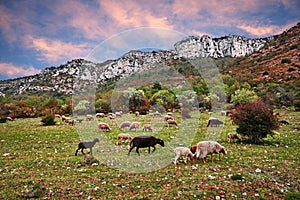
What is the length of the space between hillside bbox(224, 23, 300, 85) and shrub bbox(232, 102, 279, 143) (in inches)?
3296

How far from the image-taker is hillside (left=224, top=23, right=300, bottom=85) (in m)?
103

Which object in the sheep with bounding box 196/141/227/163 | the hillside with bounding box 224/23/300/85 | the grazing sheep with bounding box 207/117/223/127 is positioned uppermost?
the hillside with bounding box 224/23/300/85

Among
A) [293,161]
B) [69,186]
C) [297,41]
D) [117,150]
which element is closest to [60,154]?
[117,150]

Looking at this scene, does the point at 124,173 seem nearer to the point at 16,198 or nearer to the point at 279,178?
the point at 16,198

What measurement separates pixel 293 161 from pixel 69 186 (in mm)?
11489

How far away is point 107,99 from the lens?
235 feet

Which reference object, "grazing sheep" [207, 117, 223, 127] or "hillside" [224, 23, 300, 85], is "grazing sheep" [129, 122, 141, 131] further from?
"hillside" [224, 23, 300, 85]

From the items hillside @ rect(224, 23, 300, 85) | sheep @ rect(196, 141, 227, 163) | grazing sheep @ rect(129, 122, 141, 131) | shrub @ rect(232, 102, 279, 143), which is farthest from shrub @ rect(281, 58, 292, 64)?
sheep @ rect(196, 141, 227, 163)

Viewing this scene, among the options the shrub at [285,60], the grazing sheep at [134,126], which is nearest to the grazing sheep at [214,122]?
the grazing sheep at [134,126]

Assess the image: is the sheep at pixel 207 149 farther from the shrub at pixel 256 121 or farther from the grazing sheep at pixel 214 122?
the grazing sheep at pixel 214 122

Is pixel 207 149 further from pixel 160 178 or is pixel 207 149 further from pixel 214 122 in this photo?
pixel 214 122

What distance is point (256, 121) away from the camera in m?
17.0

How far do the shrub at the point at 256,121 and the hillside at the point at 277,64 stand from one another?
8373cm

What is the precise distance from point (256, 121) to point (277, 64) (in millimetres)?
125244
